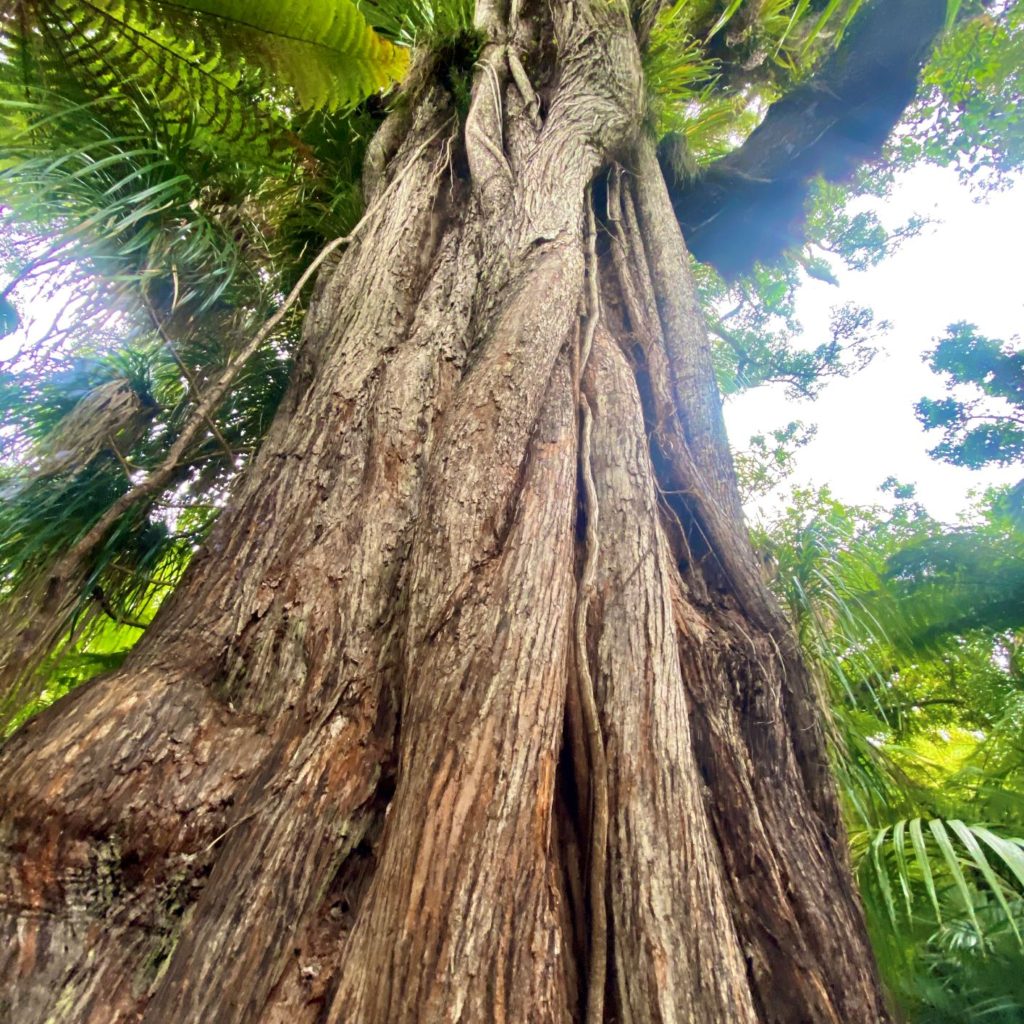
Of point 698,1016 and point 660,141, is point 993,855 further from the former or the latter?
point 660,141

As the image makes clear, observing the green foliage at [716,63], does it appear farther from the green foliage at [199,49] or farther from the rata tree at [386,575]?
the green foliage at [199,49]

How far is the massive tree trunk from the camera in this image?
2.50 ft

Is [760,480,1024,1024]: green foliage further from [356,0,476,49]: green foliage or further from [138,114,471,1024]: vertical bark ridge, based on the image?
[356,0,476,49]: green foliage

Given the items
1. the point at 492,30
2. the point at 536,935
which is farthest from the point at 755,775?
the point at 492,30

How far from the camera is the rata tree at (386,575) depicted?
2.60 ft

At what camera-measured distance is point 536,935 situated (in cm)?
75

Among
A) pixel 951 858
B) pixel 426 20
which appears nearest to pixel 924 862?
pixel 951 858

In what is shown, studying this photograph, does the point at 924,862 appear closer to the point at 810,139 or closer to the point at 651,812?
the point at 651,812

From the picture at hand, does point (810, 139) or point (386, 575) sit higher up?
point (810, 139)

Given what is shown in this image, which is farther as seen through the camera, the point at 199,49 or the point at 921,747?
the point at 921,747

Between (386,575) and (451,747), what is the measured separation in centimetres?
47

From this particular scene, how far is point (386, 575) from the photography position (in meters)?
1.25

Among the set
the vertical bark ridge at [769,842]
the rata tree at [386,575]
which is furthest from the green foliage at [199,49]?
the vertical bark ridge at [769,842]

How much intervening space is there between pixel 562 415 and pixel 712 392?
0.73 metres
